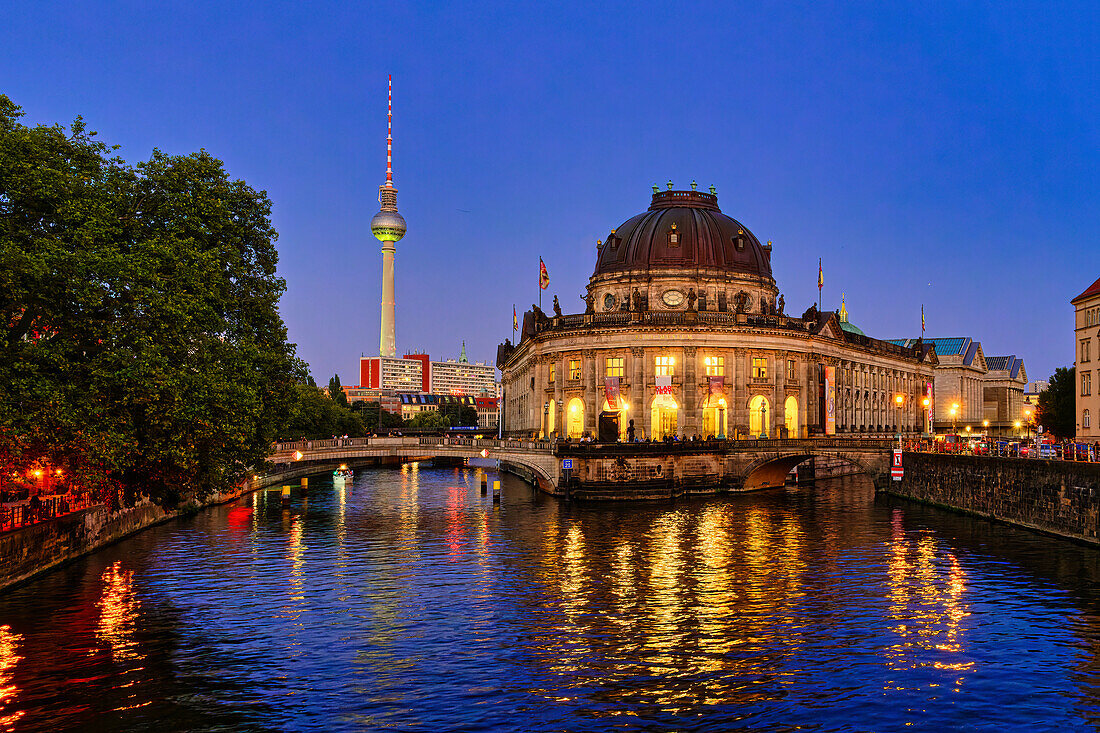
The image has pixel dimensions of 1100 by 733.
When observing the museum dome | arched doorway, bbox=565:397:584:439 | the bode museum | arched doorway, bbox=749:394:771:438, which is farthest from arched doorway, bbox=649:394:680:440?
the museum dome

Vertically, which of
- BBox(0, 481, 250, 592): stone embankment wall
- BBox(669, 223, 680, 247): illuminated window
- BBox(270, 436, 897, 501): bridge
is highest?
BBox(669, 223, 680, 247): illuminated window

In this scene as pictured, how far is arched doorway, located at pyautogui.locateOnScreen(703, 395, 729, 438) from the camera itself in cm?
10688

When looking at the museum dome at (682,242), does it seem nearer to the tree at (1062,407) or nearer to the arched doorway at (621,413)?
the arched doorway at (621,413)

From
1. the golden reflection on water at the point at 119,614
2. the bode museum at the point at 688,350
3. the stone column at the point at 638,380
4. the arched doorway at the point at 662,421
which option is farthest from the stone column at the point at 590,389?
the golden reflection on water at the point at 119,614

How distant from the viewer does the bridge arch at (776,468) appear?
88.1 meters

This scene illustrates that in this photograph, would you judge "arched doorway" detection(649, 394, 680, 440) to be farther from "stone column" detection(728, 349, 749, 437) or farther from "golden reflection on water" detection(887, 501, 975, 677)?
"golden reflection on water" detection(887, 501, 975, 677)

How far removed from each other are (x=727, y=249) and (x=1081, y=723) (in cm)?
9848

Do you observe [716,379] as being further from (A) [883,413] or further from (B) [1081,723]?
(B) [1081,723]

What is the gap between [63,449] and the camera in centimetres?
4406

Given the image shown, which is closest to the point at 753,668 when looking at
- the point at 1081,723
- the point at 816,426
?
the point at 1081,723

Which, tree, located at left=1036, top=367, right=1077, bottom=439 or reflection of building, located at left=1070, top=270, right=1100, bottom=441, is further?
tree, located at left=1036, top=367, right=1077, bottom=439

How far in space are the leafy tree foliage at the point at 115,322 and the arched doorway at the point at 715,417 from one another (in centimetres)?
6036

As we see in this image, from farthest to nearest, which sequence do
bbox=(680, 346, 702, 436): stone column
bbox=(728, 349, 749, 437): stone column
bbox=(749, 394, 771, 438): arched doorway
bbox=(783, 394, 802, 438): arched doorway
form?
bbox=(783, 394, 802, 438): arched doorway → bbox=(749, 394, 771, 438): arched doorway → bbox=(728, 349, 749, 437): stone column → bbox=(680, 346, 702, 436): stone column

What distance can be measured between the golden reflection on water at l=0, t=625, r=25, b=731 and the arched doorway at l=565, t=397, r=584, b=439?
76967 mm
